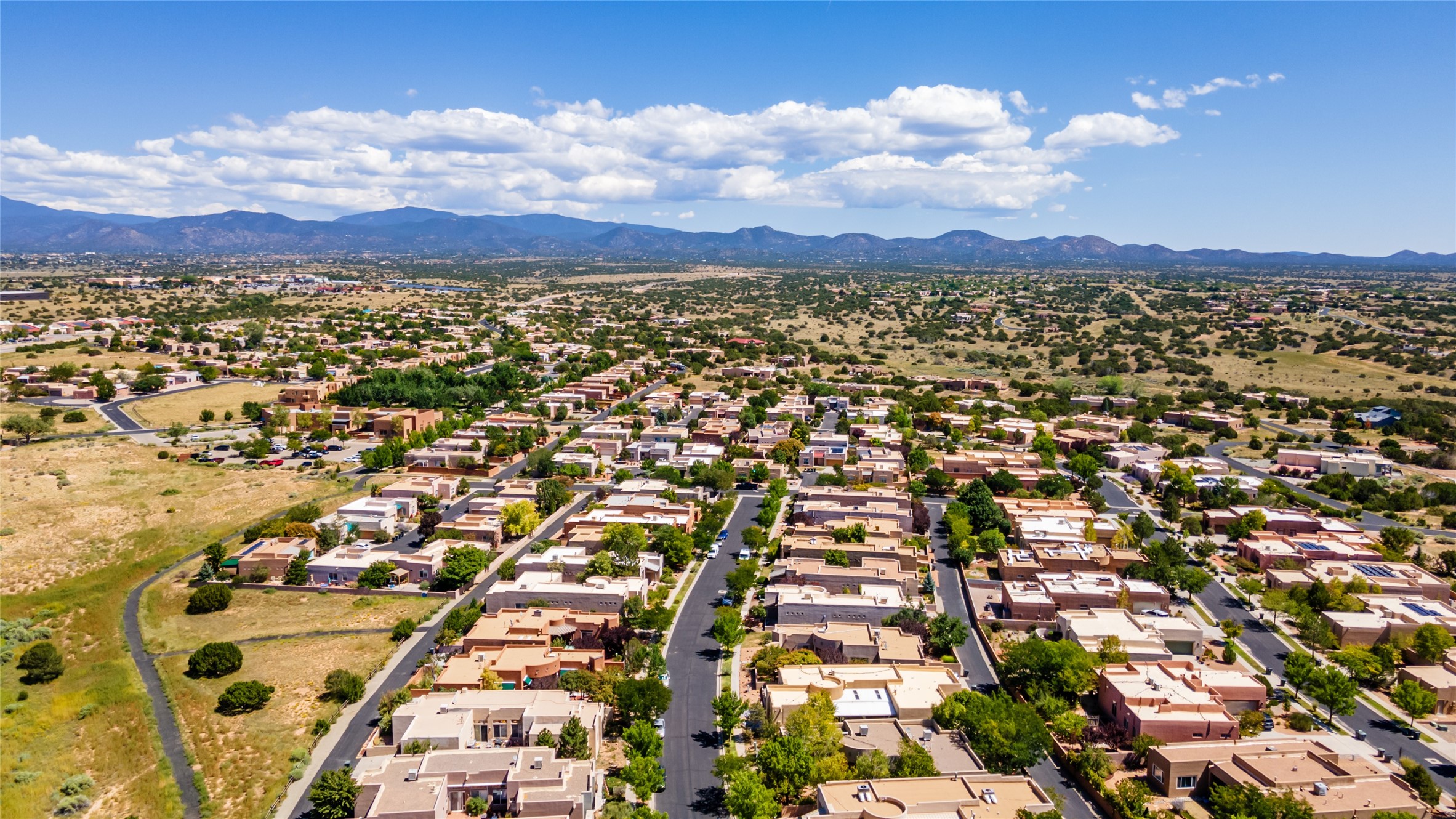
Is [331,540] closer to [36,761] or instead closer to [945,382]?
[36,761]

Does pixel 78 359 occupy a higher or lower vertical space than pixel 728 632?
higher

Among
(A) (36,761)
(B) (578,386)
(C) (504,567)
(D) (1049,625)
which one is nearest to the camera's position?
(A) (36,761)

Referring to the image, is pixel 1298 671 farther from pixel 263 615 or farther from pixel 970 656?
pixel 263 615

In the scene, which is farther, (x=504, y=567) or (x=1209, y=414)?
(x=1209, y=414)

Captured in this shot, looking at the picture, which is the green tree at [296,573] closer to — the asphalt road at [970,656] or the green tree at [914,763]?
the green tree at [914,763]

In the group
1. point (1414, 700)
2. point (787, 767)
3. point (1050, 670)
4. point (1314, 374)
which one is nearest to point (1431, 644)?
point (1414, 700)

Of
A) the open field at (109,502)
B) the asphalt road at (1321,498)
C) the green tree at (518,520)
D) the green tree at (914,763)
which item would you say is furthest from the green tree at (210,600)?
the asphalt road at (1321,498)

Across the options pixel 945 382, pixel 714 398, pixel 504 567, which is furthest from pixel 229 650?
pixel 945 382
